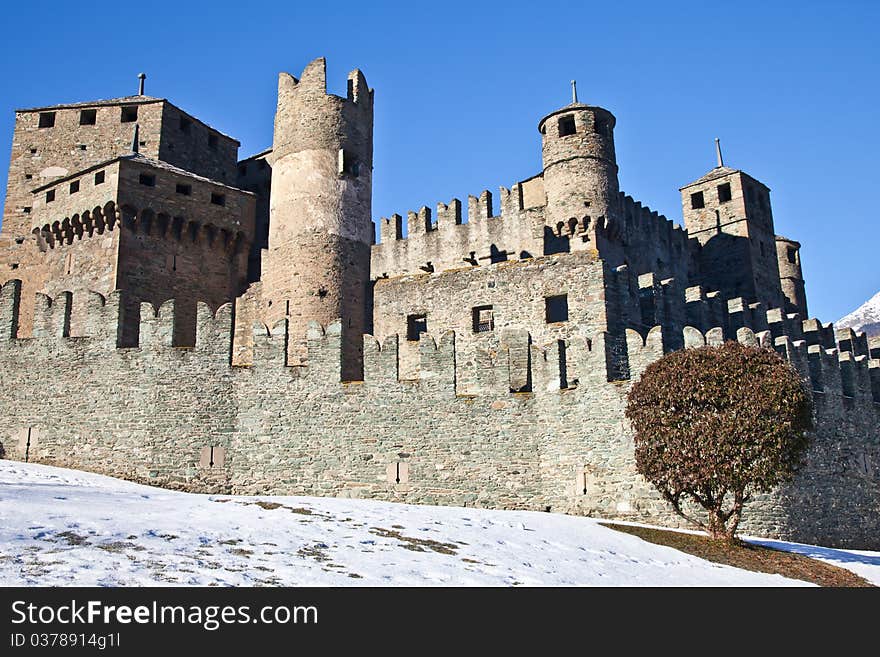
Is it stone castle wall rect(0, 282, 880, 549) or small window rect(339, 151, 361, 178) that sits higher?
small window rect(339, 151, 361, 178)

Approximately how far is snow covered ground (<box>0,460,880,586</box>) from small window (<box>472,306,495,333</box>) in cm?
943

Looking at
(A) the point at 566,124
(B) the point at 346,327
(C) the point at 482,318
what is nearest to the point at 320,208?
(B) the point at 346,327

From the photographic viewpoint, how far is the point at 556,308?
29391mm

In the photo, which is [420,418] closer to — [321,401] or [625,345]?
[321,401]

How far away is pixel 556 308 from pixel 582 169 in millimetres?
8208

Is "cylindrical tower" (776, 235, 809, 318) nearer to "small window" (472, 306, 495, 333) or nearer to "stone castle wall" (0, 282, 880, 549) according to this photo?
"stone castle wall" (0, 282, 880, 549)

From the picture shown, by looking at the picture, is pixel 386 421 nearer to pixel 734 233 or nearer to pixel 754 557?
pixel 754 557

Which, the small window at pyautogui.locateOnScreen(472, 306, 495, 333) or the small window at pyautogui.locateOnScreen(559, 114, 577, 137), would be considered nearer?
the small window at pyautogui.locateOnScreen(472, 306, 495, 333)

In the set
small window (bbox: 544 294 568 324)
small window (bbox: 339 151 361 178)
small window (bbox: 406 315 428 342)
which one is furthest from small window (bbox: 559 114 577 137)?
small window (bbox: 406 315 428 342)

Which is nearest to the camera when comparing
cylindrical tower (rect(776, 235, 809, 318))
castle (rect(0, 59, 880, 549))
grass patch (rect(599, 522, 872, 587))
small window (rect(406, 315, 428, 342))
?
grass patch (rect(599, 522, 872, 587))

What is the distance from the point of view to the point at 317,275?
1222 inches

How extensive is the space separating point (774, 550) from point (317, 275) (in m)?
18.1

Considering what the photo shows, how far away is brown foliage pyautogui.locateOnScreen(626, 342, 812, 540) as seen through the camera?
18281 millimetres
